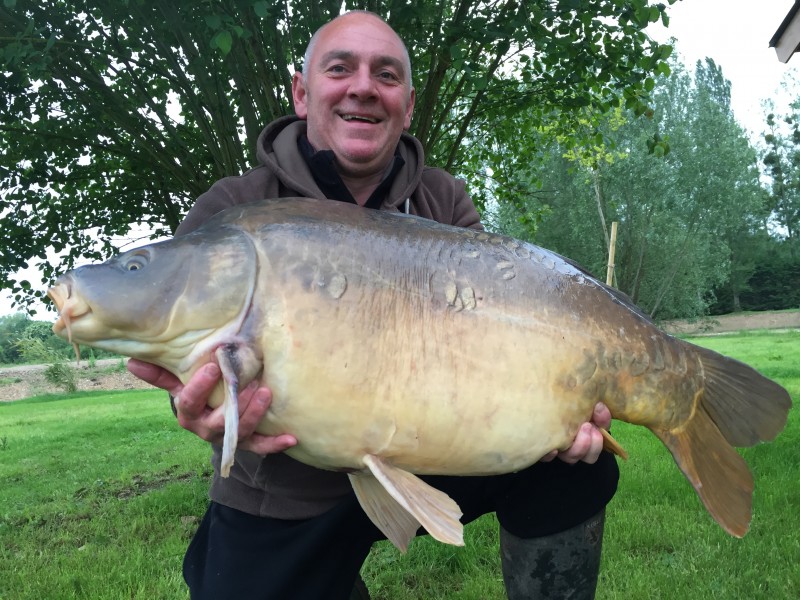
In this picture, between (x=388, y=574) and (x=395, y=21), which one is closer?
(x=388, y=574)

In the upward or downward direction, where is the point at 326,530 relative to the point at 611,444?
downward

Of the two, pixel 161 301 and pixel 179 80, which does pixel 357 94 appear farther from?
pixel 179 80

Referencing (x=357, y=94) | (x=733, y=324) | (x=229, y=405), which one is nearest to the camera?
(x=229, y=405)

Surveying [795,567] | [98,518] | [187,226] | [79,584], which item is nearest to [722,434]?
[795,567]

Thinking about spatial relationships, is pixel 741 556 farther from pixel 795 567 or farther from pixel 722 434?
pixel 722 434

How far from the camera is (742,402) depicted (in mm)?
1701

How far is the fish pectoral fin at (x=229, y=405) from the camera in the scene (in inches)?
50.3

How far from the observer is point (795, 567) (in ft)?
8.32

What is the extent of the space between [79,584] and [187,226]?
167 cm

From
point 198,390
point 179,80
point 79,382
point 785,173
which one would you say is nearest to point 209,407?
point 198,390

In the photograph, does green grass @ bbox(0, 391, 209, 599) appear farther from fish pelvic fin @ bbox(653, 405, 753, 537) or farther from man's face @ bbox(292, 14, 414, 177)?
fish pelvic fin @ bbox(653, 405, 753, 537)

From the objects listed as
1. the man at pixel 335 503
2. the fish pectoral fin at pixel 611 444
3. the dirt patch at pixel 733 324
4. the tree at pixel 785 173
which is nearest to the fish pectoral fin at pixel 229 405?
the man at pixel 335 503

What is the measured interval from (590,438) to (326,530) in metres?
0.71

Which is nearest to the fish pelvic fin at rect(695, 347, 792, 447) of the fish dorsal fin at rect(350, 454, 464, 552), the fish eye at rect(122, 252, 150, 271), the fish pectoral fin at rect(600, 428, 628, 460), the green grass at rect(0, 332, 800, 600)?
the fish pectoral fin at rect(600, 428, 628, 460)
